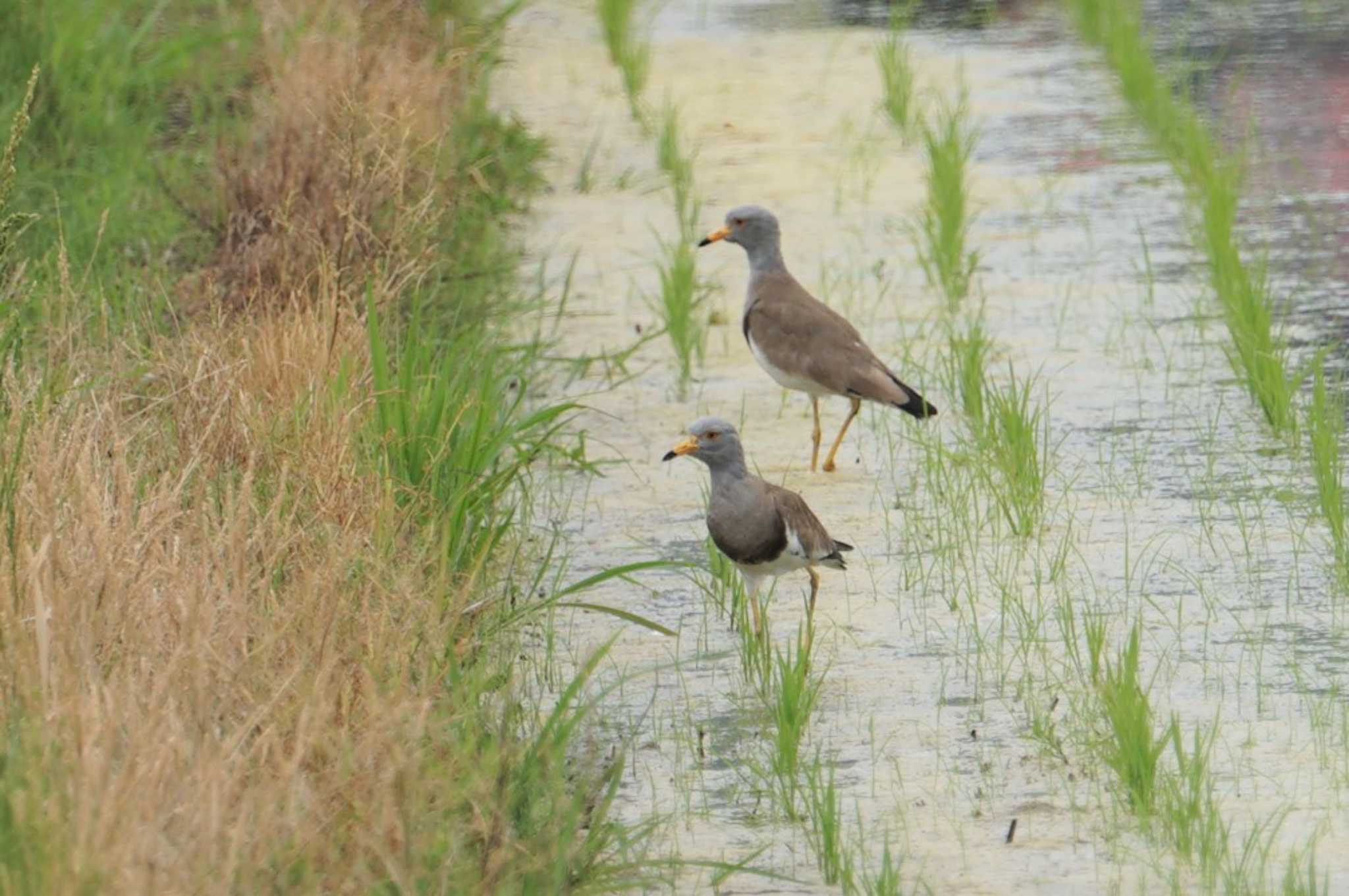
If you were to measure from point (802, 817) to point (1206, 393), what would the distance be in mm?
3031

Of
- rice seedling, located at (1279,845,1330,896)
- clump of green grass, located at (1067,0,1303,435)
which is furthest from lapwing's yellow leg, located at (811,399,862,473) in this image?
rice seedling, located at (1279,845,1330,896)

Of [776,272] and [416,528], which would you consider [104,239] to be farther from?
[416,528]

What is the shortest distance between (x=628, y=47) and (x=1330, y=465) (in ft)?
20.8

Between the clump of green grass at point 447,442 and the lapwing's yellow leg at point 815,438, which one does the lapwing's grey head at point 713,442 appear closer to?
the clump of green grass at point 447,442

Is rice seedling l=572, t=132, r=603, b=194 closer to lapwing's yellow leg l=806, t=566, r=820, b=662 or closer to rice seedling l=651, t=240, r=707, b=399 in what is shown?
rice seedling l=651, t=240, r=707, b=399

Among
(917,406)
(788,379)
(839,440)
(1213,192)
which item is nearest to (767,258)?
(788,379)

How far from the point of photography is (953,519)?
5758 millimetres

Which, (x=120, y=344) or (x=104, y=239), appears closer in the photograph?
(x=120, y=344)

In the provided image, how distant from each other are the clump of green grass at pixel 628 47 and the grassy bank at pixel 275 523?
74.4 inches

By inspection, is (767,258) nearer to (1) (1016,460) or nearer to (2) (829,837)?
(1) (1016,460)

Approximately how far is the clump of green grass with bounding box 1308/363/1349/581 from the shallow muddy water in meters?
0.10

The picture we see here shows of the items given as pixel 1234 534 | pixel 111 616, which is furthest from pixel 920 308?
pixel 111 616

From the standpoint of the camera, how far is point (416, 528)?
16.7 feet

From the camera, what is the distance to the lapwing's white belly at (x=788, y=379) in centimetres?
625
